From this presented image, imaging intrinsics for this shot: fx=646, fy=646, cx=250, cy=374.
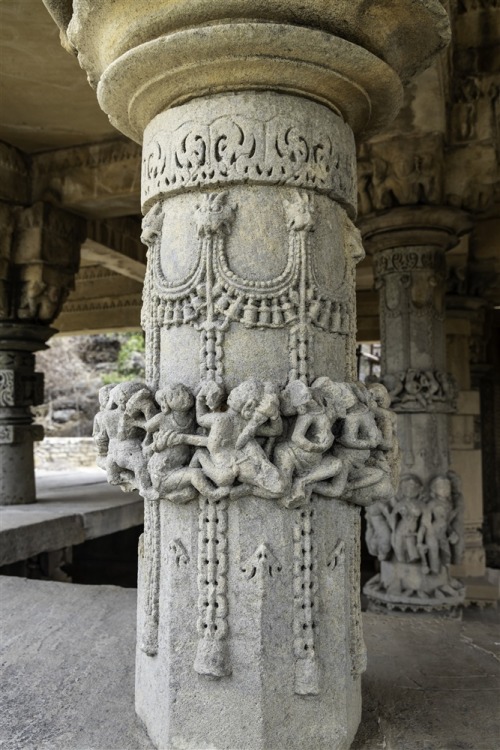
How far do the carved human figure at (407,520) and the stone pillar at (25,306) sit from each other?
354 cm

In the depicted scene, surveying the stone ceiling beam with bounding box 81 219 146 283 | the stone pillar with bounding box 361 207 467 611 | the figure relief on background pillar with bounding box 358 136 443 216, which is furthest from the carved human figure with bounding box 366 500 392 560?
the stone ceiling beam with bounding box 81 219 146 283

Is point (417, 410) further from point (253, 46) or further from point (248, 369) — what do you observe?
point (253, 46)

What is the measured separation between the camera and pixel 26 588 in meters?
Result: 3.55

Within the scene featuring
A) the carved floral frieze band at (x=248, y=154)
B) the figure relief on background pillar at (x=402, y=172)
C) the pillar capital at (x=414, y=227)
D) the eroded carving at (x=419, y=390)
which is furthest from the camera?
the eroded carving at (x=419, y=390)

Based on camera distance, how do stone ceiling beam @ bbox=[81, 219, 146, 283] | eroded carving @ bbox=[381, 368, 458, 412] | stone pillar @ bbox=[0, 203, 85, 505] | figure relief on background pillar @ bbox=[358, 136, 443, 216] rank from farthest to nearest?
stone ceiling beam @ bbox=[81, 219, 146, 283], stone pillar @ bbox=[0, 203, 85, 505], eroded carving @ bbox=[381, 368, 458, 412], figure relief on background pillar @ bbox=[358, 136, 443, 216]

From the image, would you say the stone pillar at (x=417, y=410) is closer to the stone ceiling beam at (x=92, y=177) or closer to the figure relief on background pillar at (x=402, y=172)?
the figure relief on background pillar at (x=402, y=172)

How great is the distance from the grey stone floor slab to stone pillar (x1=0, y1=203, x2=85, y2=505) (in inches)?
16.3

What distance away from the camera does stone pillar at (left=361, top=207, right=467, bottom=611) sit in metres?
4.52

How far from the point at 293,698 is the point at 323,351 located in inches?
38.8

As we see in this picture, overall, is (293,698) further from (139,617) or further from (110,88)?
(110,88)

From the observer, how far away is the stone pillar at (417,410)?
4.52m

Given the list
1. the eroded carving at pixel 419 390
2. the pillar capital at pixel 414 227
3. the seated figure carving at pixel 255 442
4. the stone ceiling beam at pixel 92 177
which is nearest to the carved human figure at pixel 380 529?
the eroded carving at pixel 419 390

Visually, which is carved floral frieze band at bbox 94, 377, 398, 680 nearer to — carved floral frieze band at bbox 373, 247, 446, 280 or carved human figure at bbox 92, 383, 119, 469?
carved human figure at bbox 92, 383, 119, 469

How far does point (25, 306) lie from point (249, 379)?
4.64 metres
